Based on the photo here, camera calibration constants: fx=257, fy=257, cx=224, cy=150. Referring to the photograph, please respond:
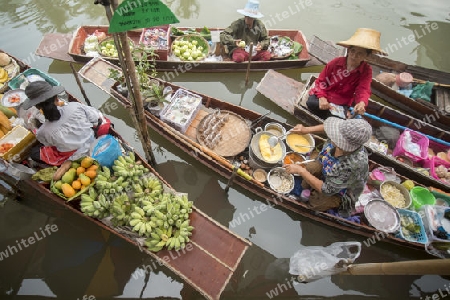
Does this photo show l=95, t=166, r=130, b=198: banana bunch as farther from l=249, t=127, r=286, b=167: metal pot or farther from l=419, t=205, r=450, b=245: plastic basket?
l=419, t=205, r=450, b=245: plastic basket

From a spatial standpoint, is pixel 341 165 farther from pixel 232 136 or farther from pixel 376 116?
pixel 376 116

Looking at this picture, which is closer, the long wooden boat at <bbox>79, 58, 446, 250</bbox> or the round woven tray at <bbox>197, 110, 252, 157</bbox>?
the long wooden boat at <bbox>79, 58, 446, 250</bbox>

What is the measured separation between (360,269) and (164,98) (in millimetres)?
4369

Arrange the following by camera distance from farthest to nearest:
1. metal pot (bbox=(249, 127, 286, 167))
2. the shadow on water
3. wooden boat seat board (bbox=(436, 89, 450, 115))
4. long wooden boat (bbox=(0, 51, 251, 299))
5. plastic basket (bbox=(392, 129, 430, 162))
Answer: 1. the shadow on water
2. wooden boat seat board (bbox=(436, 89, 450, 115))
3. plastic basket (bbox=(392, 129, 430, 162))
4. metal pot (bbox=(249, 127, 286, 167))
5. long wooden boat (bbox=(0, 51, 251, 299))

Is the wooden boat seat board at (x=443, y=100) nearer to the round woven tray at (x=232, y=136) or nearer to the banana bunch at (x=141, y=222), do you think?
the round woven tray at (x=232, y=136)

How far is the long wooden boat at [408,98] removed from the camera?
599 cm

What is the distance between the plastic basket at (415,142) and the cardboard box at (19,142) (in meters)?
6.88

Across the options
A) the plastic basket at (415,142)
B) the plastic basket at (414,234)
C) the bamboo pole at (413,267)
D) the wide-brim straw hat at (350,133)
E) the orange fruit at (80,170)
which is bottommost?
the plastic basket at (414,234)

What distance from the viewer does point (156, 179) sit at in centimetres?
417

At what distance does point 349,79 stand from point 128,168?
442cm

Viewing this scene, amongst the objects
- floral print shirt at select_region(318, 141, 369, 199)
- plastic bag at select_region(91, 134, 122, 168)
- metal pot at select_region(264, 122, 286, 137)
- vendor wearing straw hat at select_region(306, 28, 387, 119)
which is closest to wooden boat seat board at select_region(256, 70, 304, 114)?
vendor wearing straw hat at select_region(306, 28, 387, 119)

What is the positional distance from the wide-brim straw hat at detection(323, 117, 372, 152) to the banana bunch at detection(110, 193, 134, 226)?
299 centimetres

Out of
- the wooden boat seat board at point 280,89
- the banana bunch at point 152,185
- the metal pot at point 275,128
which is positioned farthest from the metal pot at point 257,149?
the banana bunch at point 152,185

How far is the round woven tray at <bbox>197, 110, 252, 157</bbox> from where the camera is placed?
5.11 meters
